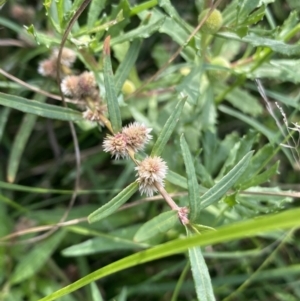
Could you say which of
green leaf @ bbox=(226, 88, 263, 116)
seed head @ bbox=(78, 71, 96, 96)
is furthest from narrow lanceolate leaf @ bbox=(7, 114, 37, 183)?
green leaf @ bbox=(226, 88, 263, 116)

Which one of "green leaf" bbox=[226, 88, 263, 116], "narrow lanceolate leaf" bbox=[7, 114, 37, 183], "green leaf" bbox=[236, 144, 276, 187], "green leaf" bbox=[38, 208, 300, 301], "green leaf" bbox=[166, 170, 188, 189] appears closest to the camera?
"green leaf" bbox=[38, 208, 300, 301]

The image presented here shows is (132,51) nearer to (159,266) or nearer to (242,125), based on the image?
(242,125)

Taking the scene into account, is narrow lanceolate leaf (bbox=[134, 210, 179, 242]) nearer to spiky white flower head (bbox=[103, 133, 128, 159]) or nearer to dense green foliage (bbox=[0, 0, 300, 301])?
dense green foliage (bbox=[0, 0, 300, 301])

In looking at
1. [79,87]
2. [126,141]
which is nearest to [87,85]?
[79,87]

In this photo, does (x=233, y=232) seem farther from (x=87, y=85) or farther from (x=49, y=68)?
(x=49, y=68)

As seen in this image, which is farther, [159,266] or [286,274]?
[159,266]

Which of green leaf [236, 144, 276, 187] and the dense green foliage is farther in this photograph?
green leaf [236, 144, 276, 187]

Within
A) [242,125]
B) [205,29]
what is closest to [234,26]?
[205,29]
